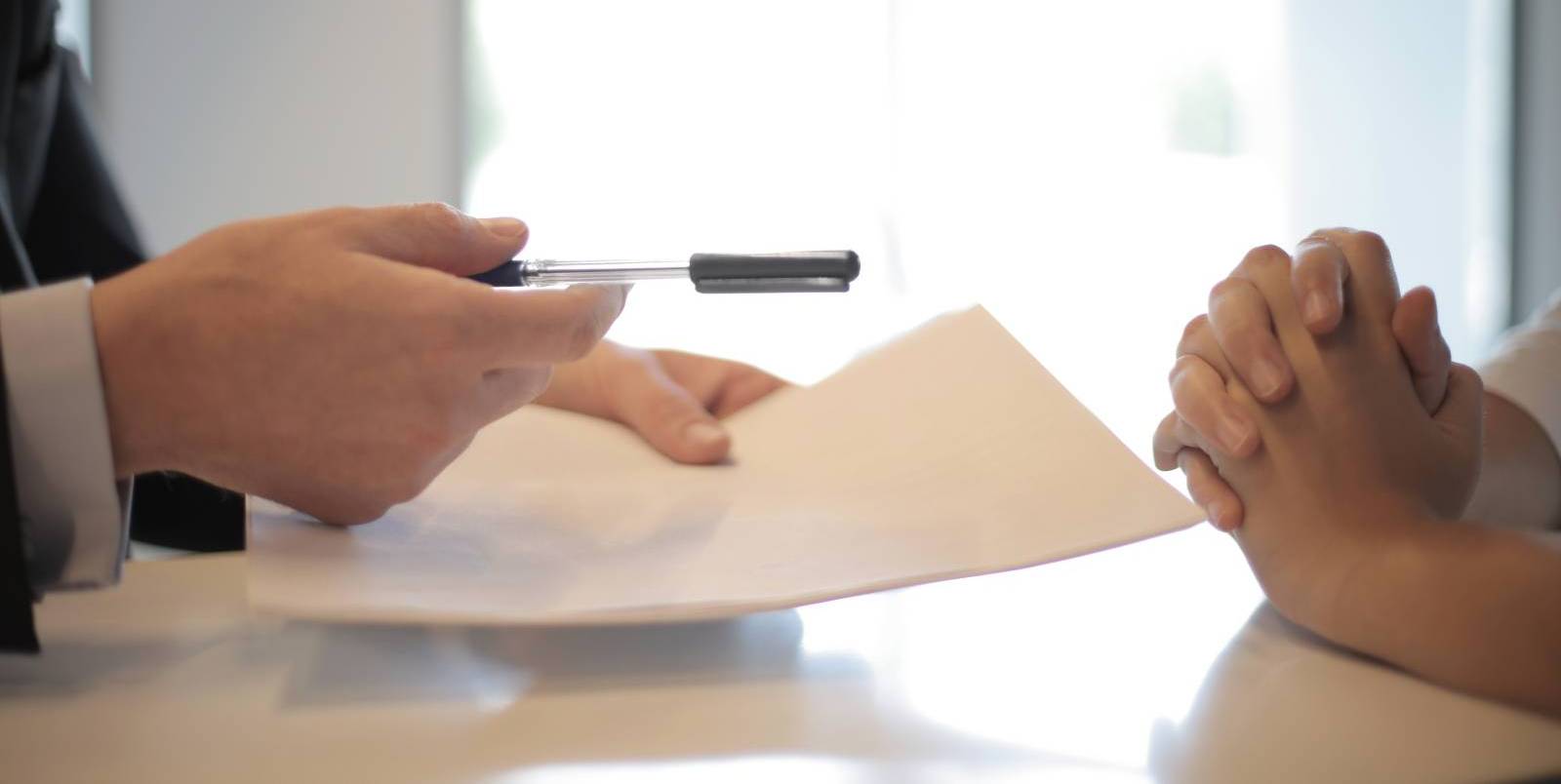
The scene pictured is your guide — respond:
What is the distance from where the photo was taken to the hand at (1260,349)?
40cm

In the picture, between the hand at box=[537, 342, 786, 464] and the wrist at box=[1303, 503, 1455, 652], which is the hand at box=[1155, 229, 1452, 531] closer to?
the wrist at box=[1303, 503, 1455, 652]

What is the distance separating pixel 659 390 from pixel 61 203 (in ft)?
1.60

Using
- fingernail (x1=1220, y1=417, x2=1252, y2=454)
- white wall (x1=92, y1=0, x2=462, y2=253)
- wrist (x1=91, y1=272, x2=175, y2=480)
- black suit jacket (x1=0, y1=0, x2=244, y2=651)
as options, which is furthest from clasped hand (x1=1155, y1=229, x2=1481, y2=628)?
white wall (x1=92, y1=0, x2=462, y2=253)

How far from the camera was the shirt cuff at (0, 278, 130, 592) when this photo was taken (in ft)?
1.15

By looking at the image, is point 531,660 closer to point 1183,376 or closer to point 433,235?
point 433,235

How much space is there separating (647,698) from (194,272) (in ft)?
0.69

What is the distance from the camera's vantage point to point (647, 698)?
0.32 m

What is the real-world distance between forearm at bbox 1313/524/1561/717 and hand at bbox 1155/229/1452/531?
0.06 m

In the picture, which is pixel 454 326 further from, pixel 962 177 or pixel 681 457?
pixel 962 177

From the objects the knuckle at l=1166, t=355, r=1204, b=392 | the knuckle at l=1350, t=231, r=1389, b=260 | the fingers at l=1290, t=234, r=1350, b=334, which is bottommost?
the knuckle at l=1166, t=355, r=1204, b=392

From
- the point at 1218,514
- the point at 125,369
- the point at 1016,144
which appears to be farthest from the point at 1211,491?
the point at 1016,144

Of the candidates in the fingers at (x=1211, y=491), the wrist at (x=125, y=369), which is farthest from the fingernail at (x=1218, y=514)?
the wrist at (x=125, y=369)

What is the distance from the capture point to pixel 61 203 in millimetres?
783

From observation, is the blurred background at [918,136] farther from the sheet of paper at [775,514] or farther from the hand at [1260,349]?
the hand at [1260,349]
